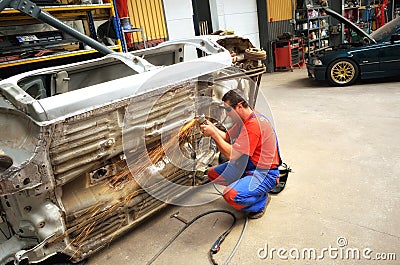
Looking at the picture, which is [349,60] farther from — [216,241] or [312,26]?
[216,241]

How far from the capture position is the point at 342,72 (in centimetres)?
660

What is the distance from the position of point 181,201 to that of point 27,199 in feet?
4.69

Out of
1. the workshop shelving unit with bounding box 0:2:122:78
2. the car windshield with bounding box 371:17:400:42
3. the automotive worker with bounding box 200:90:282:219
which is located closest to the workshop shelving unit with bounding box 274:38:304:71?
the car windshield with bounding box 371:17:400:42

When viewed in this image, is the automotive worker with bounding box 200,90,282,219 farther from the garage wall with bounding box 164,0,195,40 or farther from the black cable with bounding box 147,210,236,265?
the garage wall with bounding box 164,0,195,40

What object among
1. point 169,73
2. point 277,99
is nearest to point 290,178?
point 169,73

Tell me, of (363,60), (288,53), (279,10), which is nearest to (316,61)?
(363,60)

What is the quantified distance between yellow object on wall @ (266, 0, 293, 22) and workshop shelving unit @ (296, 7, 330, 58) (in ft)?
1.01

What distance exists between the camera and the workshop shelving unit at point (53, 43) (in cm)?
335

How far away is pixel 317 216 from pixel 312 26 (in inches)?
360

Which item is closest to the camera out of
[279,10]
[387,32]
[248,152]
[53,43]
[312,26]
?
[248,152]

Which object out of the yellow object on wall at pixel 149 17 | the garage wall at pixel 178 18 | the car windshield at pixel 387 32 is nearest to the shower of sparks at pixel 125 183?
the yellow object on wall at pixel 149 17

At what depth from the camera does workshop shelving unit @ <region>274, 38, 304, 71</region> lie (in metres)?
9.09

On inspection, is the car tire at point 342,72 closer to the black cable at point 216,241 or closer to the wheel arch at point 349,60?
the wheel arch at point 349,60

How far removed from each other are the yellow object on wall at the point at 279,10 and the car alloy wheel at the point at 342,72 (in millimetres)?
3536
